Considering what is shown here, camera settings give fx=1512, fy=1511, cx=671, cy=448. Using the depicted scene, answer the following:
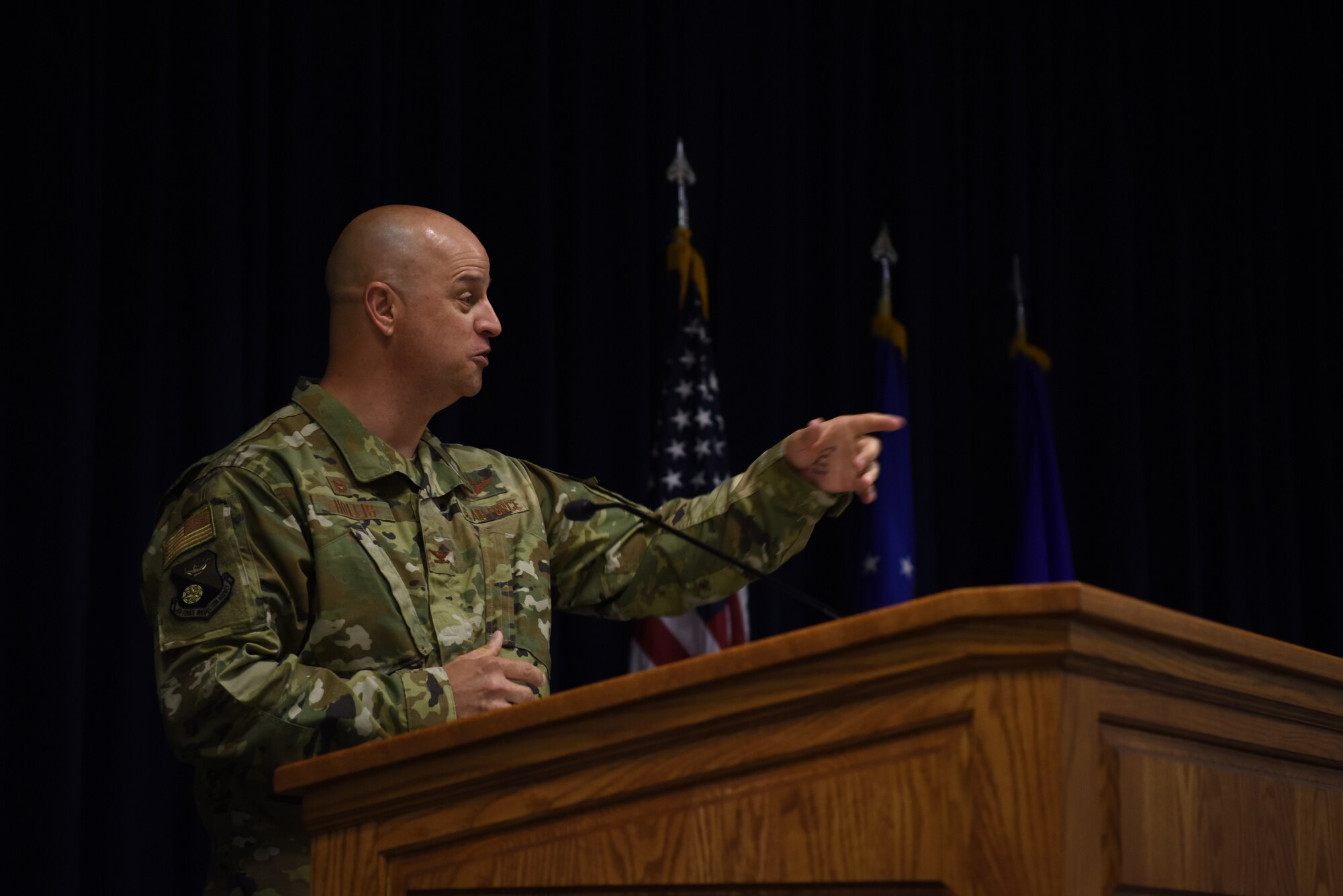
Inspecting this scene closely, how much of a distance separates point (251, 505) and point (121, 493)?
4.14 ft

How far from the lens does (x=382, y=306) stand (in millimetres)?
2428

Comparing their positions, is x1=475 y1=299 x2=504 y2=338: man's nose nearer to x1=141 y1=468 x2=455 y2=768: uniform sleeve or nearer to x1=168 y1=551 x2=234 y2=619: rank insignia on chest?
x1=141 y1=468 x2=455 y2=768: uniform sleeve

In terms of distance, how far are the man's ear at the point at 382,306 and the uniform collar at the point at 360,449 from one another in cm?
14

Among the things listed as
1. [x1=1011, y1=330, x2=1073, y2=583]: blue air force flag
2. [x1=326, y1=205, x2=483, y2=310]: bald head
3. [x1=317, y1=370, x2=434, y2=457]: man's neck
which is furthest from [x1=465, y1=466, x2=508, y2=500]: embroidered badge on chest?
[x1=1011, y1=330, x2=1073, y2=583]: blue air force flag

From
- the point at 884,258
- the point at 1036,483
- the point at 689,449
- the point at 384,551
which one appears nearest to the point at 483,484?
the point at 384,551

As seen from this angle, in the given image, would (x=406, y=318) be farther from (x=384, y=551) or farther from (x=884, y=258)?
(x=884, y=258)

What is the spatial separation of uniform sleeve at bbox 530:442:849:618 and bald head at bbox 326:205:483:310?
1.30 feet

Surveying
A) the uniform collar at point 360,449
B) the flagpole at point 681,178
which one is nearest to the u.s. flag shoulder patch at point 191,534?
the uniform collar at point 360,449

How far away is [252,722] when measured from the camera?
1846mm

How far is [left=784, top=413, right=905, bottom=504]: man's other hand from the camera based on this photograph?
2.07 m

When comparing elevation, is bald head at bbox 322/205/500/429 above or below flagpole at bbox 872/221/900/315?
below

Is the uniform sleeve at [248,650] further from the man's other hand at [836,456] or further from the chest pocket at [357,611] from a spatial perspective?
the man's other hand at [836,456]

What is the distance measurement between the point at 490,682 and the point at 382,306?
0.81 metres

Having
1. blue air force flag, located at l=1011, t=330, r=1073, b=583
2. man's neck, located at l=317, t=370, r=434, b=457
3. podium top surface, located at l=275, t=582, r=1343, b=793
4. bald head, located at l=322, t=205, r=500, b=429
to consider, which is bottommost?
podium top surface, located at l=275, t=582, r=1343, b=793
